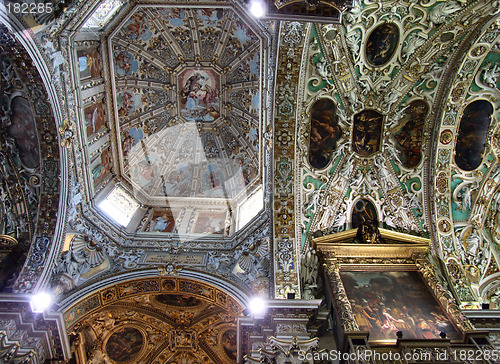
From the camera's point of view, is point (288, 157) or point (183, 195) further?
point (183, 195)

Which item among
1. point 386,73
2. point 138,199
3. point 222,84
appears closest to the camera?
point 386,73

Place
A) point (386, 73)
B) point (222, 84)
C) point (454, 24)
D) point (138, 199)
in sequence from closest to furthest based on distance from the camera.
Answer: point (454, 24) → point (386, 73) → point (138, 199) → point (222, 84)

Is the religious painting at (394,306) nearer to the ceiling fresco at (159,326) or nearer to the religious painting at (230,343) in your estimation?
the ceiling fresco at (159,326)

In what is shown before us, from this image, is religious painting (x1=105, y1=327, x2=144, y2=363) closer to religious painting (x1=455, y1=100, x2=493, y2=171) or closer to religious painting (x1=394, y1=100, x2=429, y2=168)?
religious painting (x1=394, y1=100, x2=429, y2=168)

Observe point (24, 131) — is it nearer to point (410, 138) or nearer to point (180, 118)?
point (180, 118)

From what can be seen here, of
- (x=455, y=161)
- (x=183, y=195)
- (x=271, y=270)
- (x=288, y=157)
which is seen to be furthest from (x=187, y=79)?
(x=455, y=161)

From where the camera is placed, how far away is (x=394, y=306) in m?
9.91

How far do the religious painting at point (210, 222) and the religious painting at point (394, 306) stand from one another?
563cm

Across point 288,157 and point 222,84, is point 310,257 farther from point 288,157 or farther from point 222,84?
point 222,84

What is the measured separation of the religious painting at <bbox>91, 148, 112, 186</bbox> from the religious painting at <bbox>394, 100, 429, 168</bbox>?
11.0 metres

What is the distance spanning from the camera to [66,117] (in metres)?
12.2

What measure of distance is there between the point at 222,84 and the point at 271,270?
968cm

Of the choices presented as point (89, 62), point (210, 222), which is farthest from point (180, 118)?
point (210, 222)

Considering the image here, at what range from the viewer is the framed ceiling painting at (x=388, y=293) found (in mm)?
9086
